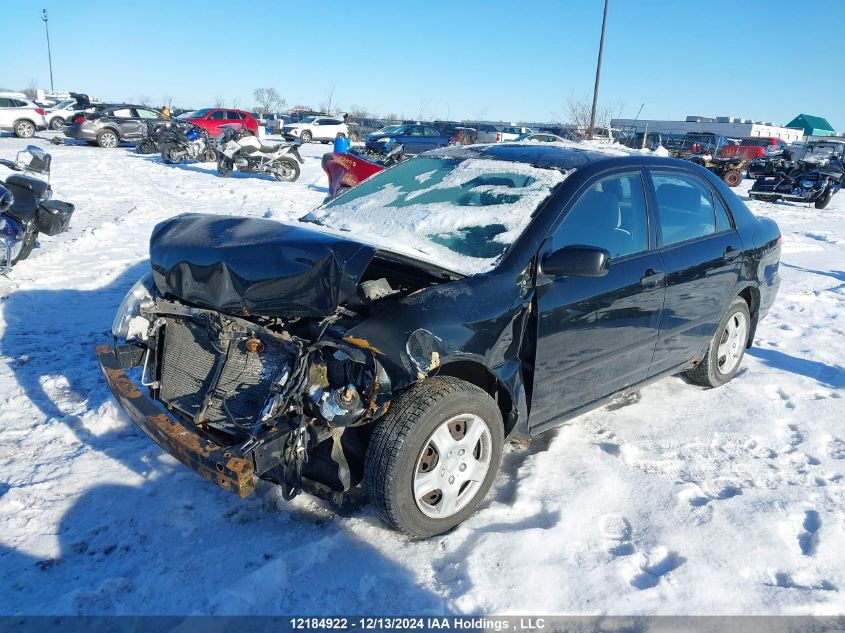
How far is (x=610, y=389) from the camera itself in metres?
3.77

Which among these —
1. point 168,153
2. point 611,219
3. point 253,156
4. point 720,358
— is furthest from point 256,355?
point 168,153

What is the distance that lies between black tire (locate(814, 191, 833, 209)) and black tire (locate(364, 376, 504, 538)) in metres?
18.3

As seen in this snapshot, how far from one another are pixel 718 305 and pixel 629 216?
3.92 feet

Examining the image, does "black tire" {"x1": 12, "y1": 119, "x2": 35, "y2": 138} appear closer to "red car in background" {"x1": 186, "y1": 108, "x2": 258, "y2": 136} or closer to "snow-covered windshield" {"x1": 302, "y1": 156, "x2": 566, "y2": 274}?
"red car in background" {"x1": 186, "y1": 108, "x2": 258, "y2": 136}

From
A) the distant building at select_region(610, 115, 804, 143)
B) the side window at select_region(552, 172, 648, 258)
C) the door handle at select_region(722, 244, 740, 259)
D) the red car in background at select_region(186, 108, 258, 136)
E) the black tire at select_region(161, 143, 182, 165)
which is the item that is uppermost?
the distant building at select_region(610, 115, 804, 143)

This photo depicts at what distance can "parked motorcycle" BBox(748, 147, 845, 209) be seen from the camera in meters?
17.2

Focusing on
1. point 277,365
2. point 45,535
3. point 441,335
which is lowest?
point 45,535

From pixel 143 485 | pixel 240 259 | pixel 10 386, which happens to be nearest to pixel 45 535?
pixel 143 485

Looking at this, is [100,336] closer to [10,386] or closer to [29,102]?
[10,386]

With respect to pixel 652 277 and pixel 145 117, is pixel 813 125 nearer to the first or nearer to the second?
pixel 145 117

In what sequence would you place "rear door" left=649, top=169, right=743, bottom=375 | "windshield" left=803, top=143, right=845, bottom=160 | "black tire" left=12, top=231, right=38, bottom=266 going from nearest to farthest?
"rear door" left=649, top=169, right=743, bottom=375, "black tire" left=12, top=231, right=38, bottom=266, "windshield" left=803, top=143, right=845, bottom=160

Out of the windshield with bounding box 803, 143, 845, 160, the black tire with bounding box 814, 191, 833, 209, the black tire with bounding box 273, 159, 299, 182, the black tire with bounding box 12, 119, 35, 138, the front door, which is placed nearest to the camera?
the front door

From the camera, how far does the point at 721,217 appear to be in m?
4.49

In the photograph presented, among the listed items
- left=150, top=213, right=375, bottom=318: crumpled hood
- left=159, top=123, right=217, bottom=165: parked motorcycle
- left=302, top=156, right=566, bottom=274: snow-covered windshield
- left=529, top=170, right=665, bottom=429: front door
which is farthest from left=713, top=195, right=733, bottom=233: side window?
left=159, top=123, right=217, bottom=165: parked motorcycle
